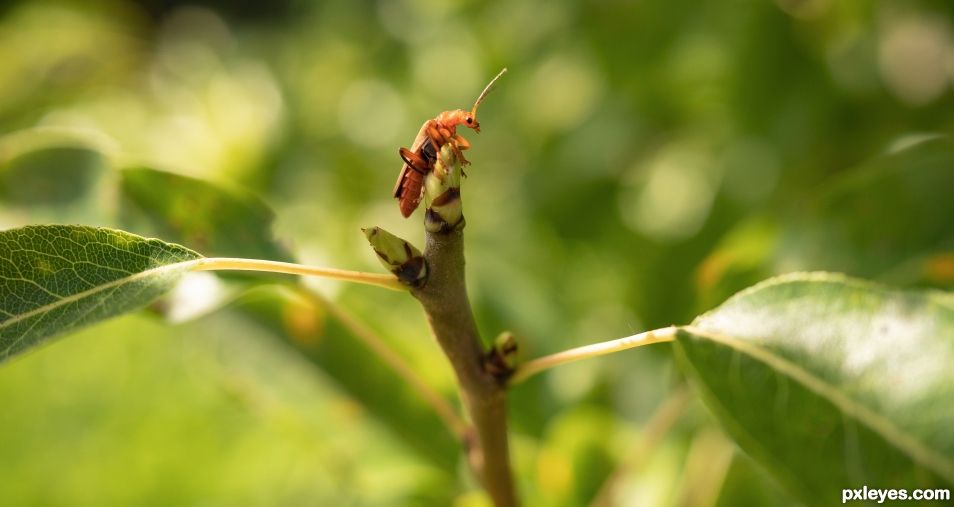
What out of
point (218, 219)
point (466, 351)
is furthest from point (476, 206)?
point (466, 351)

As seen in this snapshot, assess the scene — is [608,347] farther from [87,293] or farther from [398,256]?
[87,293]

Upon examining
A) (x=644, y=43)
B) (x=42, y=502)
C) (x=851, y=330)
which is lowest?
(x=851, y=330)

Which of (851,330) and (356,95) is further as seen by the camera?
(356,95)

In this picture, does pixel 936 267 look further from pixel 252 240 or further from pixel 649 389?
pixel 252 240

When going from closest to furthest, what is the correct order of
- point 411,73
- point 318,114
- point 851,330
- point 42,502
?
point 851,330
point 411,73
point 318,114
point 42,502

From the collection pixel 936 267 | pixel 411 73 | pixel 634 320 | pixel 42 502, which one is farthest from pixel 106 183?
pixel 42 502

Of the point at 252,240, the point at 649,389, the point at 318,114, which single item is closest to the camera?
the point at 252,240

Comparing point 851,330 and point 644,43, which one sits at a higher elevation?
point 644,43

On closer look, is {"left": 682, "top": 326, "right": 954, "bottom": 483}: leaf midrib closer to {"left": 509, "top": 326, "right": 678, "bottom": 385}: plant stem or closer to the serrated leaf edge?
{"left": 509, "top": 326, "right": 678, "bottom": 385}: plant stem
